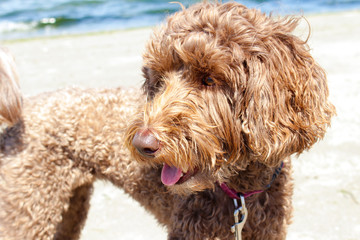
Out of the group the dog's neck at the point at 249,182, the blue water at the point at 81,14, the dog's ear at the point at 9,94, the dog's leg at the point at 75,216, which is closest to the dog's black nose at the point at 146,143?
the dog's neck at the point at 249,182

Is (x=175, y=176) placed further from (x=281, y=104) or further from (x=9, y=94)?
(x=9, y=94)

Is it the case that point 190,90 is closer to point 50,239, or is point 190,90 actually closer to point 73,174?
point 73,174

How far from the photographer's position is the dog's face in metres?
2.05

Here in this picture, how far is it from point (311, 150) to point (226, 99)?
2.75 m

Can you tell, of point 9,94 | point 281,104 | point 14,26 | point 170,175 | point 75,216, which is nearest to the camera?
point 281,104

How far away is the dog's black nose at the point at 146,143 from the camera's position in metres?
1.98

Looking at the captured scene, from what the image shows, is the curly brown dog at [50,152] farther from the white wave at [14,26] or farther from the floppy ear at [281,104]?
the white wave at [14,26]

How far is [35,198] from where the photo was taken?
9.28 ft

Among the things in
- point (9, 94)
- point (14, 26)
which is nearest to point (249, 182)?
point (9, 94)

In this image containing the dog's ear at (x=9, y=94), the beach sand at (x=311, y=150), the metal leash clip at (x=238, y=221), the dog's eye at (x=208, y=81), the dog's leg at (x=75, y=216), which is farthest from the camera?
the beach sand at (x=311, y=150)

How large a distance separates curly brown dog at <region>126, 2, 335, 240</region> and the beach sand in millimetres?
505

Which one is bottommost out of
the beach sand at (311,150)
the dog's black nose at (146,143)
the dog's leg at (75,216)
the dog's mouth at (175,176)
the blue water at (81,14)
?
the blue water at (81,14)

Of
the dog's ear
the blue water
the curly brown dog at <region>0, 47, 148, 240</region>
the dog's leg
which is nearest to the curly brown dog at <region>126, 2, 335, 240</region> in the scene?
the curly brown dog at <region>0, 47, 148, 240</region>

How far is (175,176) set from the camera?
7.18ft
